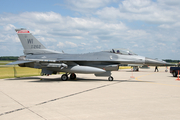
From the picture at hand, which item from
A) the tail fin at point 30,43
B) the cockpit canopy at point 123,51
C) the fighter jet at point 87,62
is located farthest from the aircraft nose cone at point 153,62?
the tail fin at point 30,43

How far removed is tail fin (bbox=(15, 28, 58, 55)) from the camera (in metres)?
16.5

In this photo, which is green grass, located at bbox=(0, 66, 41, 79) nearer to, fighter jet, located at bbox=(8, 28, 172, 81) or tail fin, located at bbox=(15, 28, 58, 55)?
tail fin, located at bbox=(15, 28, 58, 55)

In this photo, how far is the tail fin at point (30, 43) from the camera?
16.5m

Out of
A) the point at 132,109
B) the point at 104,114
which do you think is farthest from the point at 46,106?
→ the point at 132,109

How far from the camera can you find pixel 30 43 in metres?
16.6

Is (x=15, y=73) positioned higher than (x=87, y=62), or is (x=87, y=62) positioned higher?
(x=87, y=62)

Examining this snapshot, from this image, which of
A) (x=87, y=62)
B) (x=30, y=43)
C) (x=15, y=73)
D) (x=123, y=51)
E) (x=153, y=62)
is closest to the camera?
(x=153, y=62)

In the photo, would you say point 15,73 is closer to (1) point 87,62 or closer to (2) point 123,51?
(1) point 87,62

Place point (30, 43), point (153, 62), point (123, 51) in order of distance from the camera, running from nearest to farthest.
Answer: point (153, 62) < point (123, 51) < point (30, 43)

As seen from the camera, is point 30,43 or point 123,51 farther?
point 30,43

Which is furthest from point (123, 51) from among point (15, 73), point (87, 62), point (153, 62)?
point (15, 73)

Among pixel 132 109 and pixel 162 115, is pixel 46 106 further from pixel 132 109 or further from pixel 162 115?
pixel 162 115

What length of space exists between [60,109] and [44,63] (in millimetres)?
9232

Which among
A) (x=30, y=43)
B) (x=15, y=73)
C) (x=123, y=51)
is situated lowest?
(x=15, y=73)
